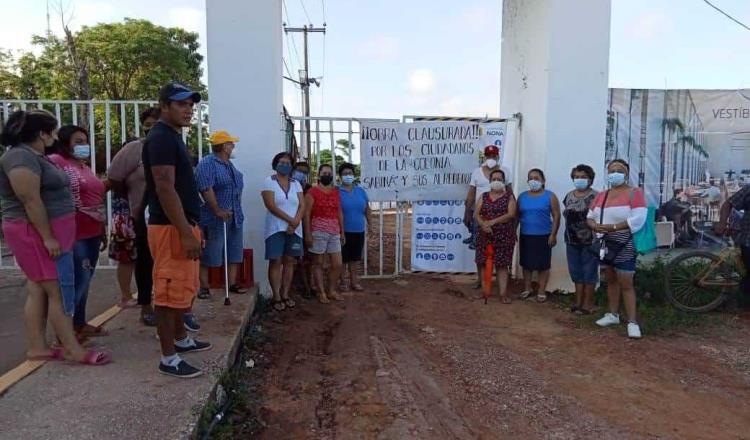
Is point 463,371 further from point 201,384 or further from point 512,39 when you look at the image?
point 512,39

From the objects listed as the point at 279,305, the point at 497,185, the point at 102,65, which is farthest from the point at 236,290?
the point at 102,65

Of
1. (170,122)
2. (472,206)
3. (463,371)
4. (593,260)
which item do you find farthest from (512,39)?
(170,122)

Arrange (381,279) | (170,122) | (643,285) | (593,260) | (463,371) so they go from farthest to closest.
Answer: (381,279) → (643,285) → (593,260) → (463,371) → (170,122)

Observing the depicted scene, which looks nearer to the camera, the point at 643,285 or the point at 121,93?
the point at 643,285

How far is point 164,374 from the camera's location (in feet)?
11.6

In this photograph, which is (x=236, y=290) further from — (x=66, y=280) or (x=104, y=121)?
(x=104, y=121)

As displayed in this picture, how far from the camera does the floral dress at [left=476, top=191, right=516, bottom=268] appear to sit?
22.1 feet

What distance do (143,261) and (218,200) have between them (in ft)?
3.80

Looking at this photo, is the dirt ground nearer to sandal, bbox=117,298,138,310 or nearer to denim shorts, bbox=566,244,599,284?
denim shorts, bbox=566,244,599,284

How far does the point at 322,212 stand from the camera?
6414 mm

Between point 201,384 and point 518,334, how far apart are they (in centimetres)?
320

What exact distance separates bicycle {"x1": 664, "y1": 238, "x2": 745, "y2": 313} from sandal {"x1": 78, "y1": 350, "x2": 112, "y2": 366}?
564 centimetres

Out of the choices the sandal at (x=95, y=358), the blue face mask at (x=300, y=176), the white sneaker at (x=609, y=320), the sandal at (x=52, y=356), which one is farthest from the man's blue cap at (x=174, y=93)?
the white sneaker at (x=609, y=320)

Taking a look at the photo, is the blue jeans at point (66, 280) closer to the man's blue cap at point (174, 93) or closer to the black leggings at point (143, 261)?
the black leggings at point (143, 261)
